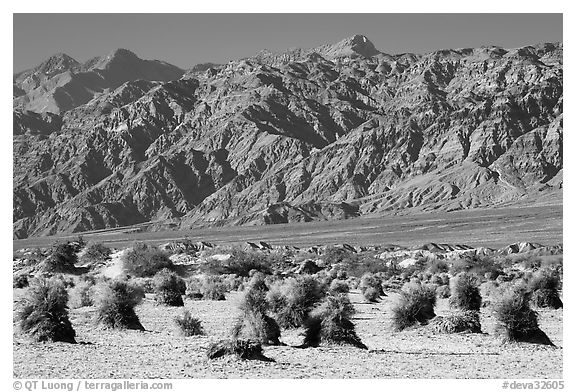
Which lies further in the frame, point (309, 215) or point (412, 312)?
point (309, 215)

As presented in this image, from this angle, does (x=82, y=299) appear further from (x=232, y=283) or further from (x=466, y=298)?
(x=466, y=298)

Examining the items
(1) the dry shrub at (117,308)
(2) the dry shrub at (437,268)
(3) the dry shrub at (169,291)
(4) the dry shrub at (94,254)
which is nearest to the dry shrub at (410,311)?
(1) the dry shrub at (117,308)

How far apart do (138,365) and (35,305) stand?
18.0 ft

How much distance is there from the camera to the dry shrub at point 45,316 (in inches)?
936

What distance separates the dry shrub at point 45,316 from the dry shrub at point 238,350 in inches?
190

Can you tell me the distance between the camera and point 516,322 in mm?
24609

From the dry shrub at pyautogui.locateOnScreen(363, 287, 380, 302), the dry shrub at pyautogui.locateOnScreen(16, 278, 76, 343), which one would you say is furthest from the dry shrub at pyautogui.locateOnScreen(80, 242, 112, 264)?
the dry shrub at pyautogui.locateOnScreen(16, 278, 76, 343)

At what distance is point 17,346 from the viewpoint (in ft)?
73.1

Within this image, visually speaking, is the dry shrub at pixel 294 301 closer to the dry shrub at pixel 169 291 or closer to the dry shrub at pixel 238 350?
the dry shrub at pixel 238 350

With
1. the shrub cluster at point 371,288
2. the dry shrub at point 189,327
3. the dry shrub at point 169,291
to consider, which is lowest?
the shrub cluster at point 371,288
